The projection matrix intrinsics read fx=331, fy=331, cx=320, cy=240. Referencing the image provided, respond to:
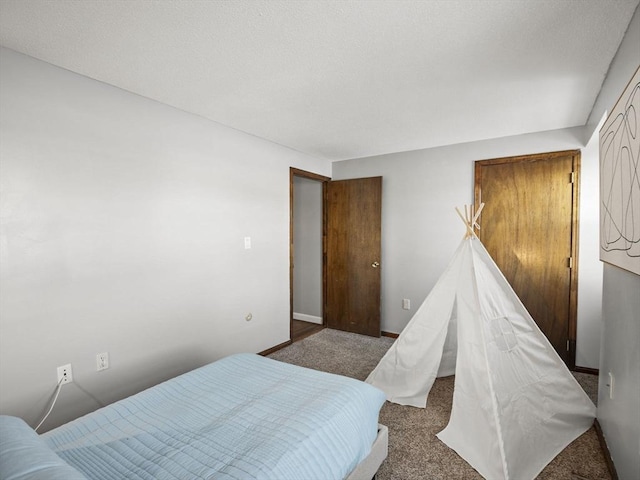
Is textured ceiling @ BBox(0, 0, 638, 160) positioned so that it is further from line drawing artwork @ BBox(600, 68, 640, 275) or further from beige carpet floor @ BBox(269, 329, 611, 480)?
beige carpet floor @ BBox(269, 329, 611, 480)

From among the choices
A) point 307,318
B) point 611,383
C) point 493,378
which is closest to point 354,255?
point 307,318

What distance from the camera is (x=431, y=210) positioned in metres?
3.86

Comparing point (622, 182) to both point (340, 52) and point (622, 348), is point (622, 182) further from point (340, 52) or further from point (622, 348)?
point (340, 52)

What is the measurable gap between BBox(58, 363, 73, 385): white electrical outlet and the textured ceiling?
184 centimetres

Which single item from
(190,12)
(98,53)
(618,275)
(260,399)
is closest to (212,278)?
(260,399)

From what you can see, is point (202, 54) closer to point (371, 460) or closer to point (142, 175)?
point (142, 175)

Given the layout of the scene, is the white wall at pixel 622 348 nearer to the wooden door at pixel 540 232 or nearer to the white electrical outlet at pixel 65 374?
the wooden door at pixel 540 232

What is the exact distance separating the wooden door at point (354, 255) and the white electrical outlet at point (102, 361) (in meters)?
2.84

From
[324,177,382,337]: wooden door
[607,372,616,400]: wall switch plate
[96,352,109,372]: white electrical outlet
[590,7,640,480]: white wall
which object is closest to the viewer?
[590,7,640,480]: white wall

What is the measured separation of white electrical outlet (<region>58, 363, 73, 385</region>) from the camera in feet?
6.63

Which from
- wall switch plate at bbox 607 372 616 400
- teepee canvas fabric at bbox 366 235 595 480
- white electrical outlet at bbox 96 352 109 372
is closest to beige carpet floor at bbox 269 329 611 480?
teepee canvas fabric at bbox 366 235 595 480

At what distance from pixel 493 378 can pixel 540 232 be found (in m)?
1.90

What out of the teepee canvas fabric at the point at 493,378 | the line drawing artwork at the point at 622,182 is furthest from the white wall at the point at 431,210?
the line drawing artwork at the point at 622,182

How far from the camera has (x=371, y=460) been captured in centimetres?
170
